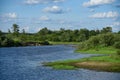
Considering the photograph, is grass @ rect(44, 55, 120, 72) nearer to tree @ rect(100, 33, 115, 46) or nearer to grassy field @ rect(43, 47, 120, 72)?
grassy field @ rect(43, 47, 120, 72)


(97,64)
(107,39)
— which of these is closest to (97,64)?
(97,64)

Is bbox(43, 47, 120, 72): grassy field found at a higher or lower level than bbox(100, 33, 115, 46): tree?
lower

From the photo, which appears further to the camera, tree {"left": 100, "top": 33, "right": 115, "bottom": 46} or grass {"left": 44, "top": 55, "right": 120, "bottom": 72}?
tree {"left": 100, "top": 33, "right": 115, "bottom": 46}

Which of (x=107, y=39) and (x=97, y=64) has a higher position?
(x=107, y=39)

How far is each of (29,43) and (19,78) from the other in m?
146

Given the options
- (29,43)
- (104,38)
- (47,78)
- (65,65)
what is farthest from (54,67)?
(29,43)

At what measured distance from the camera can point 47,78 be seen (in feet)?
152

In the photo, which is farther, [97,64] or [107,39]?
[107,39]

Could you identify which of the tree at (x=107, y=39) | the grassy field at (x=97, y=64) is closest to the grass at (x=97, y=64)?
the grassy field at (x=97, y=64)

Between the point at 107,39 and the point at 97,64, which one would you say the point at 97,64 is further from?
the point at 107,39

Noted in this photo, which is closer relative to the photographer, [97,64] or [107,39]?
[97,64]

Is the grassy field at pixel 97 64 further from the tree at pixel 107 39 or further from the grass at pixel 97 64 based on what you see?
the tree at pixel 107 39

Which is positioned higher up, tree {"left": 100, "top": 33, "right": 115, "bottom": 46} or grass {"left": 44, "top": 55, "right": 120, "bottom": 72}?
tree {"left": 100, "top": 33, "right": 115, "bottom": 46}

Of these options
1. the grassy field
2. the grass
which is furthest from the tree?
the grass
